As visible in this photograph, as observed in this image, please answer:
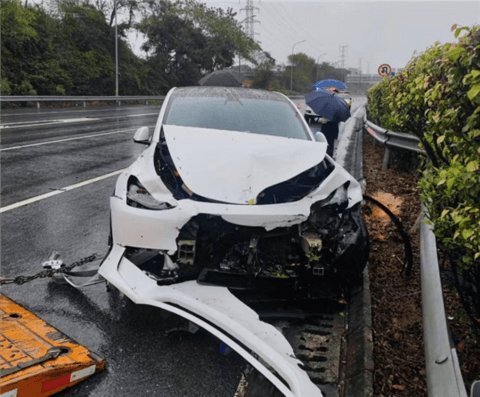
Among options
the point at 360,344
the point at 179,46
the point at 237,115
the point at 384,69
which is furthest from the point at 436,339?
the point at 179,46

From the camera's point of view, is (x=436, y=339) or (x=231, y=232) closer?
(x=436, y=339)

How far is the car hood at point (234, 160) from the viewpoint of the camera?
3652mm

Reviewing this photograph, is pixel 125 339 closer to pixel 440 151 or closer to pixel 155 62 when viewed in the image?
pixel 440 151

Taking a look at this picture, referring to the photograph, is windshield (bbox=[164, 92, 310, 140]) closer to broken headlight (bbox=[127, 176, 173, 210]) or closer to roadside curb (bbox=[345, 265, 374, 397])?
broken headlight (bbox=[127, 176, 173, 210])

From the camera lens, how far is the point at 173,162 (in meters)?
3.99

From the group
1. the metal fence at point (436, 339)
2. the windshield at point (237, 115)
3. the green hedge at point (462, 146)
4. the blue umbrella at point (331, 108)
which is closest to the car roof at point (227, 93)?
the windshield at point (237, 115)

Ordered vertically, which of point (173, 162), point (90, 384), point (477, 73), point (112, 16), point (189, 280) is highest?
point (112, 16)

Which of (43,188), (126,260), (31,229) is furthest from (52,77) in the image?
(126,260)

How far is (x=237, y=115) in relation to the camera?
5.30 meters

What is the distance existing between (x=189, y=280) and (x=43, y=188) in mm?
4443

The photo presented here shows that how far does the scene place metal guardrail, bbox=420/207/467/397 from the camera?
194 cm

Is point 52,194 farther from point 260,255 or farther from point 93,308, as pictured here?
point 260,255

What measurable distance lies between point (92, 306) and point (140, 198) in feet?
3.03

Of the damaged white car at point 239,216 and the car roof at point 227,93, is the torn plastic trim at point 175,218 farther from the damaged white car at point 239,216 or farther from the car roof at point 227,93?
the car roof at point 227,93
